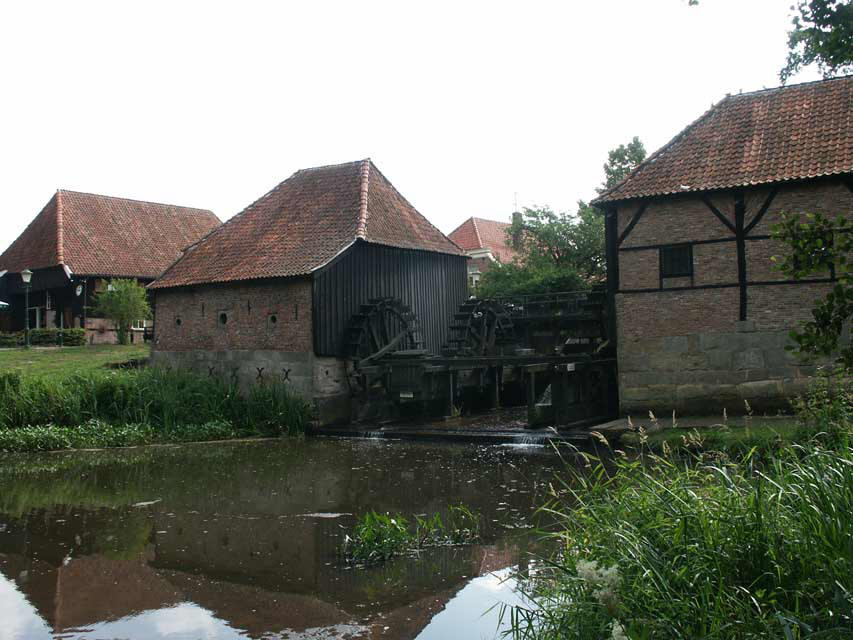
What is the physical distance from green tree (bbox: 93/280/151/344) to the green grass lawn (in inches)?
32.6

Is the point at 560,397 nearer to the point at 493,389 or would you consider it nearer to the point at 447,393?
the point at 447,393

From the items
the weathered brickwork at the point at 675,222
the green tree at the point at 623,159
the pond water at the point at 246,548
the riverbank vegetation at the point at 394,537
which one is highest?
the green tree at the point at 623,159

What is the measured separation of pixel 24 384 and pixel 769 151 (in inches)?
563

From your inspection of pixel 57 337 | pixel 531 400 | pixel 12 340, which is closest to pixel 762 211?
pixel 531 400

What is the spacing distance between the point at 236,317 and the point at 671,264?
973cm

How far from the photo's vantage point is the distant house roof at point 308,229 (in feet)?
57.8

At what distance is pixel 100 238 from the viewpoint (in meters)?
28.9

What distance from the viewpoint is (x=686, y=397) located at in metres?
13.8

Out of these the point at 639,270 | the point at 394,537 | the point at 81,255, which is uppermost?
the point at 81,255

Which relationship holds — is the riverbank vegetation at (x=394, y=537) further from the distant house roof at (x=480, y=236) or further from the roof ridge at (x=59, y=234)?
the distant house roof at (x=480, y=236)

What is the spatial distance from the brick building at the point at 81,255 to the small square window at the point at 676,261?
19.7 meters

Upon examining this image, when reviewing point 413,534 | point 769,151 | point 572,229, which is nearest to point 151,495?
point 413,534

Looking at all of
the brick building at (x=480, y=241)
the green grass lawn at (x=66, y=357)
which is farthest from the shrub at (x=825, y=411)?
the brick building at (x=480, y=241)

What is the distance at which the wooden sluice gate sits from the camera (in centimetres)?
1468
